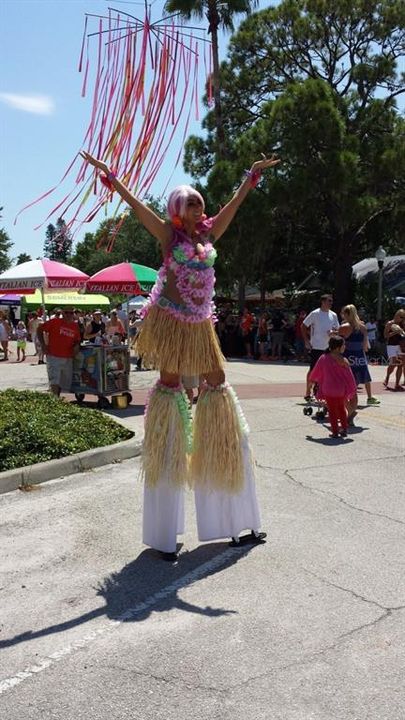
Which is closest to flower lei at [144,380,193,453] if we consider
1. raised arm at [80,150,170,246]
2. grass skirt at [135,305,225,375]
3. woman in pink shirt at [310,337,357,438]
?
grass skirt at [135,305,225,375]

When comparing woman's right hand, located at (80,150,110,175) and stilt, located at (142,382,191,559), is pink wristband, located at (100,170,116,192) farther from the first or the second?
stilt, located at (142,382,191,559)

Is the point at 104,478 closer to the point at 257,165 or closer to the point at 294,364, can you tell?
the point at 257,165

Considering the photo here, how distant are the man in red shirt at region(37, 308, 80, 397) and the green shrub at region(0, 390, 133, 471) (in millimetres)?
2113

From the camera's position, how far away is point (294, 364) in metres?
22.0

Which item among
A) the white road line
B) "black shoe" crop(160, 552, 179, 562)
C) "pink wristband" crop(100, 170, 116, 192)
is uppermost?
"pink wristband" crop(100, 170, 116, 192)

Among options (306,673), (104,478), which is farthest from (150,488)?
(104,478)

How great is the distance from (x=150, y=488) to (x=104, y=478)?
2191 mm

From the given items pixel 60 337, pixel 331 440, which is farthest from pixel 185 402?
pixel 60 337

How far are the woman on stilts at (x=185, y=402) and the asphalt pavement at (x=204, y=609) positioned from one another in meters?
0.28

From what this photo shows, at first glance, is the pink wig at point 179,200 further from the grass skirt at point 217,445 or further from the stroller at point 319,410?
the stroller at point 319,410

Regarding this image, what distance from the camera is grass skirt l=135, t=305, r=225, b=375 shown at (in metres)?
4.58

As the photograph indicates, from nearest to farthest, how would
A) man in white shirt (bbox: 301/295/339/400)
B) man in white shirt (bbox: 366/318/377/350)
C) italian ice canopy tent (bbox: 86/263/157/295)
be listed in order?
1. man in white shirt (bbox: 301/295/339/400)
2. italian ice canopy tent (bbox: 86/263/157/295)
3. man in white shirt (bbox: 366/318/377/350)

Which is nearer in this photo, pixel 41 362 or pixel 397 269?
pixel 41 362

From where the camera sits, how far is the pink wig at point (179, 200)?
14.8 ft
